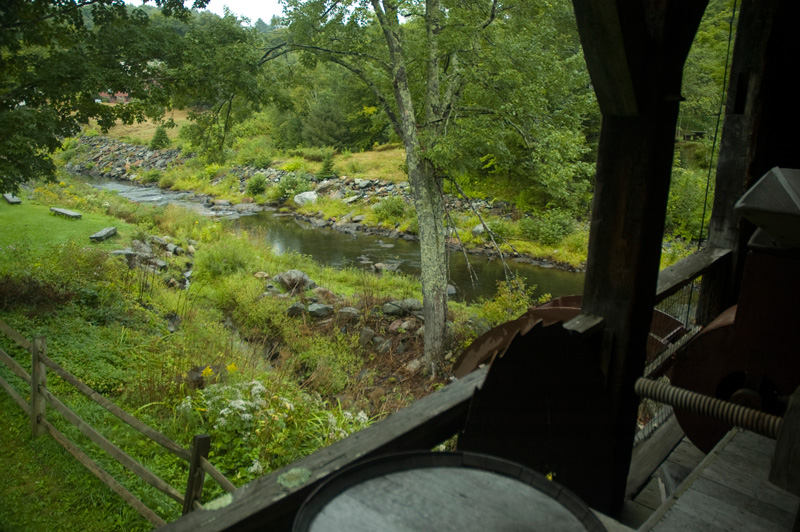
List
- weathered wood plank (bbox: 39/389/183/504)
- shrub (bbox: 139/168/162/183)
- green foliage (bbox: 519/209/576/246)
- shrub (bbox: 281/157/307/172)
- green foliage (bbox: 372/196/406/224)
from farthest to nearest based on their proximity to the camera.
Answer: shrub (bbox: 139/168/162/183) < shrub (bbox: 281/157/307/172) < green foliage (bbox: 372/196/406/224) < green foliage (bbox: 519/209/576/246) < weathered wood plank (bbox: 39/389/183/504)

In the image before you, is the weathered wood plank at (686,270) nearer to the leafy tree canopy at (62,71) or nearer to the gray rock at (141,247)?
the leafy tree canopy at (62,71)

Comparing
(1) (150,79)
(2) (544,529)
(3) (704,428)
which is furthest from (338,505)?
(1) (150,79)

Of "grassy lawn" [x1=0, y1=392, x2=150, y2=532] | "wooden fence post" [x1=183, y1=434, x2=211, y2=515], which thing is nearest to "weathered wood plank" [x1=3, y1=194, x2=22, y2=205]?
"grassy lawn" [x1=0, y1=392, x2=150, y2=532]

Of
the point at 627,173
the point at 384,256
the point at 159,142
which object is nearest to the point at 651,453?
the point at 627,173

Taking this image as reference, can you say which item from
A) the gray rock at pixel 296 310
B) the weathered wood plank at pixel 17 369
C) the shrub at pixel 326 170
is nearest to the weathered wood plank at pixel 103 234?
the gray rock at pixel 296 310

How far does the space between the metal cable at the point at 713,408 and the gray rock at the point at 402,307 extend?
30.7ft

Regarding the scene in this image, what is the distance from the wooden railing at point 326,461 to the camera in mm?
1196

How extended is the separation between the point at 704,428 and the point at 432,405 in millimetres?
1722

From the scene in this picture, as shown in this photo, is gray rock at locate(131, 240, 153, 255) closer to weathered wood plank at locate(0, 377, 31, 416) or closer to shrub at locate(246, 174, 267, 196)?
weathered wood plank at locate(0, 377, 31, 416)

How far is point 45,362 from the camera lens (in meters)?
4.72

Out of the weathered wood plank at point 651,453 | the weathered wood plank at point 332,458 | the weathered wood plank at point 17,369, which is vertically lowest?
the weathered wood plank at point 17,369

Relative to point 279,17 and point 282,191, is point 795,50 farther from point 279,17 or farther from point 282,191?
point 282,191

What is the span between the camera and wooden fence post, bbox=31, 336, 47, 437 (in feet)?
15.5

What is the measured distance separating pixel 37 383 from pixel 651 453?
4870mm
